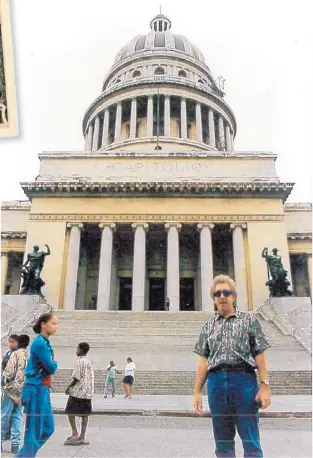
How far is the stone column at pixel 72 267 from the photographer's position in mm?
27719

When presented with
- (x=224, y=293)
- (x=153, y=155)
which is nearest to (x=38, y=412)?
(x=224, y=293)

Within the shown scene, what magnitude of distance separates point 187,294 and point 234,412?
28.4 m

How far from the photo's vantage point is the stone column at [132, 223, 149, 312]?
28.0 metres

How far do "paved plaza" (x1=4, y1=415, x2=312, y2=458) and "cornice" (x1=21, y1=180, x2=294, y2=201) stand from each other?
75.1 feet

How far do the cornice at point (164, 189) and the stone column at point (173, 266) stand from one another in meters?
2.55

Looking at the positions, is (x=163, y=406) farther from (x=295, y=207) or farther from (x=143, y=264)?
(x=295, y=207)

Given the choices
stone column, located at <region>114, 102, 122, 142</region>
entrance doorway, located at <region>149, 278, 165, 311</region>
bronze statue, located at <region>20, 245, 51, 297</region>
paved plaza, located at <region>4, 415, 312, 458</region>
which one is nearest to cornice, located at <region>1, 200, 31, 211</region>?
bronze statue, located at <region>20, 245, 51, 297</region>

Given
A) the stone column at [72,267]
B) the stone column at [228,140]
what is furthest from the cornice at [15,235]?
the stone column at [228,140]

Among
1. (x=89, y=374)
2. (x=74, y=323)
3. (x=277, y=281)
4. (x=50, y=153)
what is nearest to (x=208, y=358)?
(x=89, y=374)

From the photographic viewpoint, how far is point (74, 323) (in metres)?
19.8

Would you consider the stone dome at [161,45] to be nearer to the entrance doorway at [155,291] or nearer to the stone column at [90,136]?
the stone column at [90,136]

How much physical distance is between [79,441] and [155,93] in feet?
144

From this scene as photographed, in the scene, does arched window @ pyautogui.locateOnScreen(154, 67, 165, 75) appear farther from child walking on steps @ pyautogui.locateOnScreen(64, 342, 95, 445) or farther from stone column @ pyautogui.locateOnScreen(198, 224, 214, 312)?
child walking on steps @ pyautogui.locateOnScreen(64, 342, 95, 445)

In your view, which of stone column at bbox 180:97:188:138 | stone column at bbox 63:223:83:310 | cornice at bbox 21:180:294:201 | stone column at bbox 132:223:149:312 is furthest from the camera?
stone column at bbox 180:97:188:138
